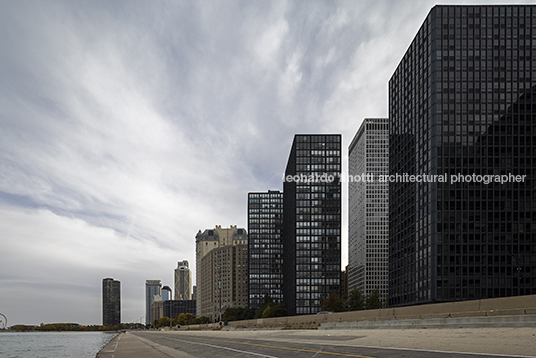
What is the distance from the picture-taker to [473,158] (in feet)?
389

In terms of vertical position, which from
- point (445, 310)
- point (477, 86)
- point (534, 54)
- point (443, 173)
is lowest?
point (445, 310)

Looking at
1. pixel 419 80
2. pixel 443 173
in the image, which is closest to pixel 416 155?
pixel 443 173

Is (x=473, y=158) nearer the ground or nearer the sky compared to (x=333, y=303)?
nearer the sky

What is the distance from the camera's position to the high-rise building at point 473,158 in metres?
114

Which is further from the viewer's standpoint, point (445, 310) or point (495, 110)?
point (495, 110)

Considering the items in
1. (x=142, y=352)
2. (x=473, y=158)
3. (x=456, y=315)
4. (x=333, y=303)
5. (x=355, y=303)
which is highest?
(x=473, y=158)

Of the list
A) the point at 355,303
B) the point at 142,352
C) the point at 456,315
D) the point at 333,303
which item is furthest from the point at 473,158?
the point at 142,352

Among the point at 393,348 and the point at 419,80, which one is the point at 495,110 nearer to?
the point at 419,80

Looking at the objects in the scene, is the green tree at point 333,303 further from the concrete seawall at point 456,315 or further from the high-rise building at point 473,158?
the concrete seawall at point 456,315

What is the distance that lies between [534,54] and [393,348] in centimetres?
12765

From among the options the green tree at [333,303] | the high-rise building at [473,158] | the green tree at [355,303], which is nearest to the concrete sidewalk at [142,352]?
the high-rise building at [473,158]

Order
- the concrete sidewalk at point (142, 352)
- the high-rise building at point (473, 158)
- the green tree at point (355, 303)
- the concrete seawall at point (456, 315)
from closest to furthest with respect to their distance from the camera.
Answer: the concrete seawall at point (456, 315), the concrete sidewalk at point (142, 352), the high-rise building at point (473, 158), the green tree at point (355, 303)

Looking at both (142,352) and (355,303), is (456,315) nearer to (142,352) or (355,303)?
(142,352)

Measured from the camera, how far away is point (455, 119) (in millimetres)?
120188
